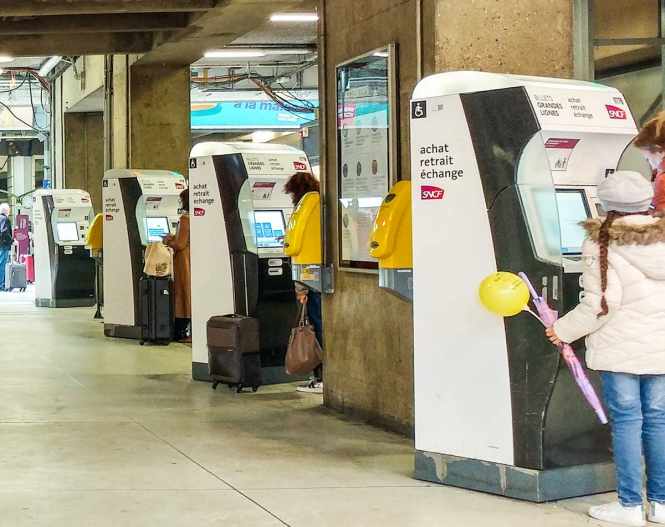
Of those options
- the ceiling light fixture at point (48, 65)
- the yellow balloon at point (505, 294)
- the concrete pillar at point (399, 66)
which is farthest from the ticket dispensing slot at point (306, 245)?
the ceiling light fixture at point (48, 65)

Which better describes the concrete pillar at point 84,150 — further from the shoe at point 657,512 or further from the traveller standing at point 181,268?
the shoe at point 657,512

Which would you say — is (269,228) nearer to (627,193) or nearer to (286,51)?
(627,193)

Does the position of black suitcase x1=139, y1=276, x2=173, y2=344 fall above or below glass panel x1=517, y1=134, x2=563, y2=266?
below

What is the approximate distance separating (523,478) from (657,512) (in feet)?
1.94

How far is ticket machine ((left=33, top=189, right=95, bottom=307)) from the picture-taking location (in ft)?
58.1

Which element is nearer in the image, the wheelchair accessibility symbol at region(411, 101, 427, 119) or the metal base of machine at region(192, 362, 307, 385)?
the wheelchair accessibility symbol at region(411, 101, 427, 119)

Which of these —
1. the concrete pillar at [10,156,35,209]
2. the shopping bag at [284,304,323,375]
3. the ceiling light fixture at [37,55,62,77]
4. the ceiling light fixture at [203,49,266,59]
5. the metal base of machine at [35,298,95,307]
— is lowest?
the metal base of machine at [35,298,95,307]

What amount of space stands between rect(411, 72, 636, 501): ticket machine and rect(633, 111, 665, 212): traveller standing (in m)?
0.29

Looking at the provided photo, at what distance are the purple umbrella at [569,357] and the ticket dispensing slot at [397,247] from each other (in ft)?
4.33

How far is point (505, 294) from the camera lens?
198 inches

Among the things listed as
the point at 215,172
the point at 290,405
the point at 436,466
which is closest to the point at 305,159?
the point at 215,172

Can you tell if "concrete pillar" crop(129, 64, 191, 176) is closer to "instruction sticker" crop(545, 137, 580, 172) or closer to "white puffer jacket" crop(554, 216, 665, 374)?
"instruction sticker" crop(545, 137, 580, 172)

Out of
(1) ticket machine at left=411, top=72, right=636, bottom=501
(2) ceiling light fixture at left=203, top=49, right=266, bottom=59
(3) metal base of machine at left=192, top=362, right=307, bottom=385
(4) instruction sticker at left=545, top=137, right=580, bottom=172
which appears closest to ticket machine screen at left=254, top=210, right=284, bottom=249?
(3) metal base of machine at left=192, top=362, right=307, bottom=385

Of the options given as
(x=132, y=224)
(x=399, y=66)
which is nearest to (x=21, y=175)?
(x=132, y=224)
